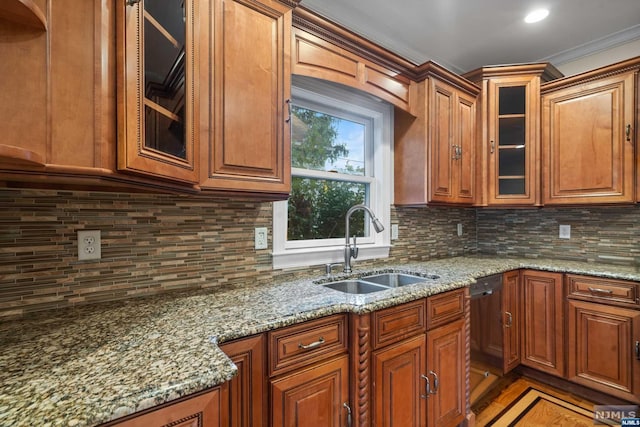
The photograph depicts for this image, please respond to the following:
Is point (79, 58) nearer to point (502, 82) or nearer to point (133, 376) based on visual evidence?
point (133, 376)

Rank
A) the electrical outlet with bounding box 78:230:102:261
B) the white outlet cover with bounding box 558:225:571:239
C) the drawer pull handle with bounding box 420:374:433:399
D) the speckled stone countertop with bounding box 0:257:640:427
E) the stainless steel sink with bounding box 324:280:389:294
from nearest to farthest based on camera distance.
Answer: the speckled stone countertop with bounding box 0:257:640:427 → the electrical outlet with bounding box 78:230:102:261 → the drawer pull handle with bounding box 420:374:433:399 → the stainless steel sink with bounding box 324:280:389:294 → the white outlet cover with bounding box 558:225:571:239

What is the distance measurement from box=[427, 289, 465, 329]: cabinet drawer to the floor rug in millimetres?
821

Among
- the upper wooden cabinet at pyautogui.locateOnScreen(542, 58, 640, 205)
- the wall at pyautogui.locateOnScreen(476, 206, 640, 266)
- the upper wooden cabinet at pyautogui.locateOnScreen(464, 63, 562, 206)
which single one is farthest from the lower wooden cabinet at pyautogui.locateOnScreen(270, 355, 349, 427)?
the wall at pyautogui.locateOnScreen(476, 206, 640, 266)

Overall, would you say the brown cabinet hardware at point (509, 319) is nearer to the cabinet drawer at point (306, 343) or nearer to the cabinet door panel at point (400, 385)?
the cabinet door panel at point (400, 385)

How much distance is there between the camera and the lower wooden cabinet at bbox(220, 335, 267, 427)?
100 cm

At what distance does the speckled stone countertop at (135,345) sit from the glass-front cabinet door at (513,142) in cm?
142

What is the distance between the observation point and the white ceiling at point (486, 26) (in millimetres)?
2045

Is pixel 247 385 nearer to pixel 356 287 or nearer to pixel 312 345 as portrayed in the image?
pixel 312 345

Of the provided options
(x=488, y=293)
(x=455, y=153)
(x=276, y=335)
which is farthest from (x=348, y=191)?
(x=276, y=335)

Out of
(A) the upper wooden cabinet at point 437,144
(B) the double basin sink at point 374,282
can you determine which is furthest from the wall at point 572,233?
(B) the double basin sink at point 374,282

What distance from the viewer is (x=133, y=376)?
2.36 ft

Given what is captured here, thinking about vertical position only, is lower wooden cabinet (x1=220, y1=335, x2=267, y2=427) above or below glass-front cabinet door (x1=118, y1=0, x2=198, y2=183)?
below

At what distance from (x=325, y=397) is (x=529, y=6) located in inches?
103

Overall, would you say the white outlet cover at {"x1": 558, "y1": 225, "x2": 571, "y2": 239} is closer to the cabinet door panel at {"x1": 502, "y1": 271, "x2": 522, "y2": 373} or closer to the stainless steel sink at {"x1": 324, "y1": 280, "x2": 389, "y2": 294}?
the cabinet door panel at {"x1": 502, "y1": 271, "x2": 522, "y2": 373}
